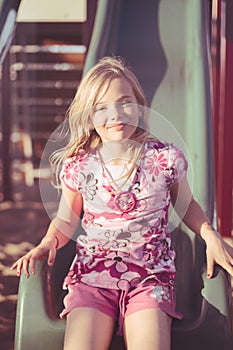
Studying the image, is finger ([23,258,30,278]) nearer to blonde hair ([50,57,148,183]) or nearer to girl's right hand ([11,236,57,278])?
girl's right hand ([11,236,57,278])

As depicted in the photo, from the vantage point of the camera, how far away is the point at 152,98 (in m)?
1.54

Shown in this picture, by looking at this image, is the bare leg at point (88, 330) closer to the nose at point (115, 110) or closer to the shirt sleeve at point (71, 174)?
the shirt sleeve at point (71, 174)

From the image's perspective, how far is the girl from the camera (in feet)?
3.42

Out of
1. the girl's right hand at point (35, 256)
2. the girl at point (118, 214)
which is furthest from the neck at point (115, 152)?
the girl's right hand at point (35, 256)

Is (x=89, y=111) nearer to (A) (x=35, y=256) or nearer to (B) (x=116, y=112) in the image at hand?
(B) (x=116, y=112)

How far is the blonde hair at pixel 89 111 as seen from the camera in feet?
3.67

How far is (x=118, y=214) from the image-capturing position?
1.09 metres

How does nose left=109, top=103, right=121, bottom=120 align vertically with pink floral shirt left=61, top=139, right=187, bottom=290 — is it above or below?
above

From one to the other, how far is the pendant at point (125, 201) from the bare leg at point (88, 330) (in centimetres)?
17

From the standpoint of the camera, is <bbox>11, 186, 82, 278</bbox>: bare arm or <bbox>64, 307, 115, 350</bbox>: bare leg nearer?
<bbox>64, 307, 115, 350</bbox>: bare leg

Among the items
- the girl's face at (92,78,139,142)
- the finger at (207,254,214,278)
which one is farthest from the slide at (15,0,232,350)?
the girl's face at (92,78,139,142)

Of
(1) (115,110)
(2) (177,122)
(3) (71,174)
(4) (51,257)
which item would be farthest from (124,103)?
(2) (177,122)

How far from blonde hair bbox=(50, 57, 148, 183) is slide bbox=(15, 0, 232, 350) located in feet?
0.67

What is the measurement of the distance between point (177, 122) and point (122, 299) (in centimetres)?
56
